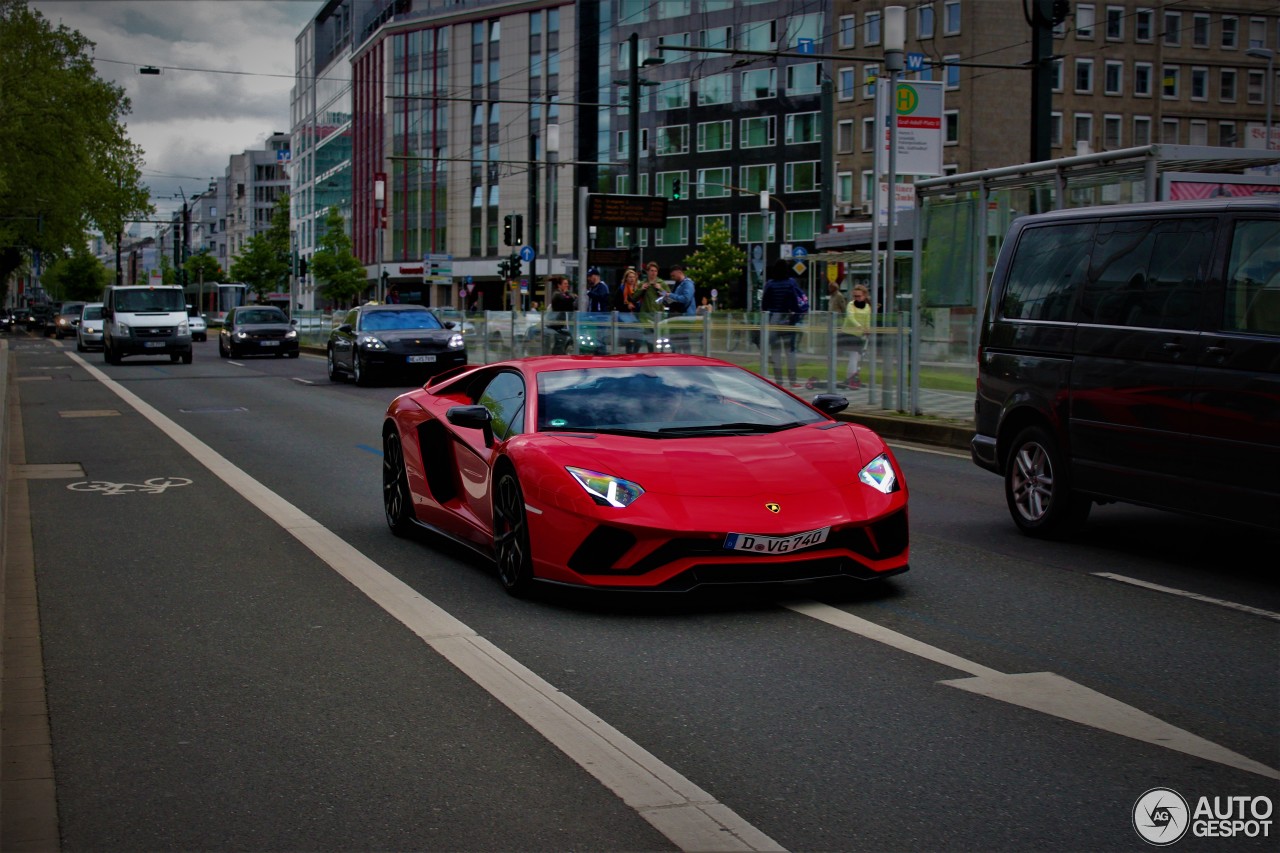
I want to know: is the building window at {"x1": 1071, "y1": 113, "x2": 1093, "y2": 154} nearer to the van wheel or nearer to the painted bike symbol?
the painted bike symbol

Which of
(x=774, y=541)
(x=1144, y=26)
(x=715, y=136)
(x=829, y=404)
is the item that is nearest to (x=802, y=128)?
(x=715, y=136)

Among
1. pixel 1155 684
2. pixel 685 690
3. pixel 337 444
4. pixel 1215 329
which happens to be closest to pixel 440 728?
pixel 685 690

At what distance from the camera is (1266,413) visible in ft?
25.6

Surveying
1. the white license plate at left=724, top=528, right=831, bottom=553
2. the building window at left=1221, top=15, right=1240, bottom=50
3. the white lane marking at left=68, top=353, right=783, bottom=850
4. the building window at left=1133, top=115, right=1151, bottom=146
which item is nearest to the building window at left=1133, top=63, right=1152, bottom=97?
the building window at left=1133, top=115, right=1151, bottom=146

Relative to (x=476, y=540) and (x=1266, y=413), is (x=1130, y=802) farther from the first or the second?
(x=476, y=540)

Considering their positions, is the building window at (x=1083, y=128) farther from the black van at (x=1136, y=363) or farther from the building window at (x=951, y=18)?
the black van at (x=1136, y=363)

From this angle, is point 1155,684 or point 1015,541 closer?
point 1155,684

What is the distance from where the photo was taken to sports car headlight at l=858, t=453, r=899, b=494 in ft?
24.5

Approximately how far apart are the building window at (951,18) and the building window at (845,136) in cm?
872

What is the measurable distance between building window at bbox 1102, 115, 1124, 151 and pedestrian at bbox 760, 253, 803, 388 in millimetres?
65948

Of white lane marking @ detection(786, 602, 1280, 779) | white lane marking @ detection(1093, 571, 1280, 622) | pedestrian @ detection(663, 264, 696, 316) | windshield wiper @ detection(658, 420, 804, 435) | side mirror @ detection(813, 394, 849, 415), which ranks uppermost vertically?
pedestrian @ detection(663, 264, 696, 316)

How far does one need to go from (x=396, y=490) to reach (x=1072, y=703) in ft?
17.8

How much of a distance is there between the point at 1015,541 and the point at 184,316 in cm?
3475

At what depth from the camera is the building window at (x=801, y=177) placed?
89.3m
